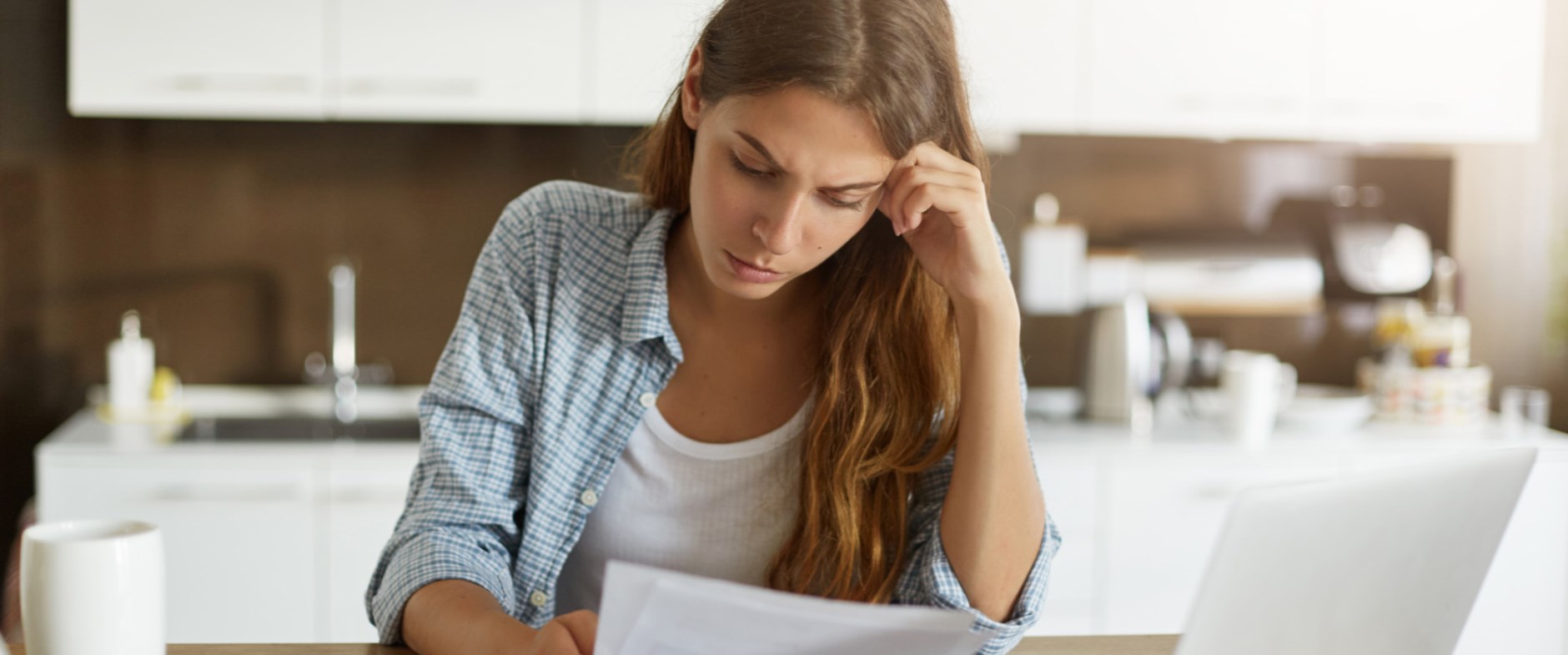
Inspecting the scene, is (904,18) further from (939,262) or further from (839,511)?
(839,511)

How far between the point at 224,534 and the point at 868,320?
1.65 meters

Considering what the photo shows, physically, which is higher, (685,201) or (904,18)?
(904,18)

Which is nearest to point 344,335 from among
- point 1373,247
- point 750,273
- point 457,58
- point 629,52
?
point 457,58

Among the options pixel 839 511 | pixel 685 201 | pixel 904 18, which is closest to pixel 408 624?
pixel 839 511

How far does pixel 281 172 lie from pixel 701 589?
8.16 feet

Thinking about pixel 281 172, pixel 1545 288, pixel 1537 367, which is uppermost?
pixel 281 172

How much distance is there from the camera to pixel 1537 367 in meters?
3.19

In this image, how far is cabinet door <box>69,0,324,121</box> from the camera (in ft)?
8.23

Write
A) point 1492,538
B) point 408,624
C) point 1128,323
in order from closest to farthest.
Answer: point 1492,538, point 408,624, point 1128,323

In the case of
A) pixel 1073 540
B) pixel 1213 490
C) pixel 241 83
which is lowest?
pixel 1073 540

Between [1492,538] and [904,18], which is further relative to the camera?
[904,18]

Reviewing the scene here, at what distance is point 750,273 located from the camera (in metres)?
1.10

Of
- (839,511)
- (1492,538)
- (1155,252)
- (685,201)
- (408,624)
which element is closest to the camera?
(1492,538)

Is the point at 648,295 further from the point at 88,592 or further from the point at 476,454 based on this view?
the point at 88,592
